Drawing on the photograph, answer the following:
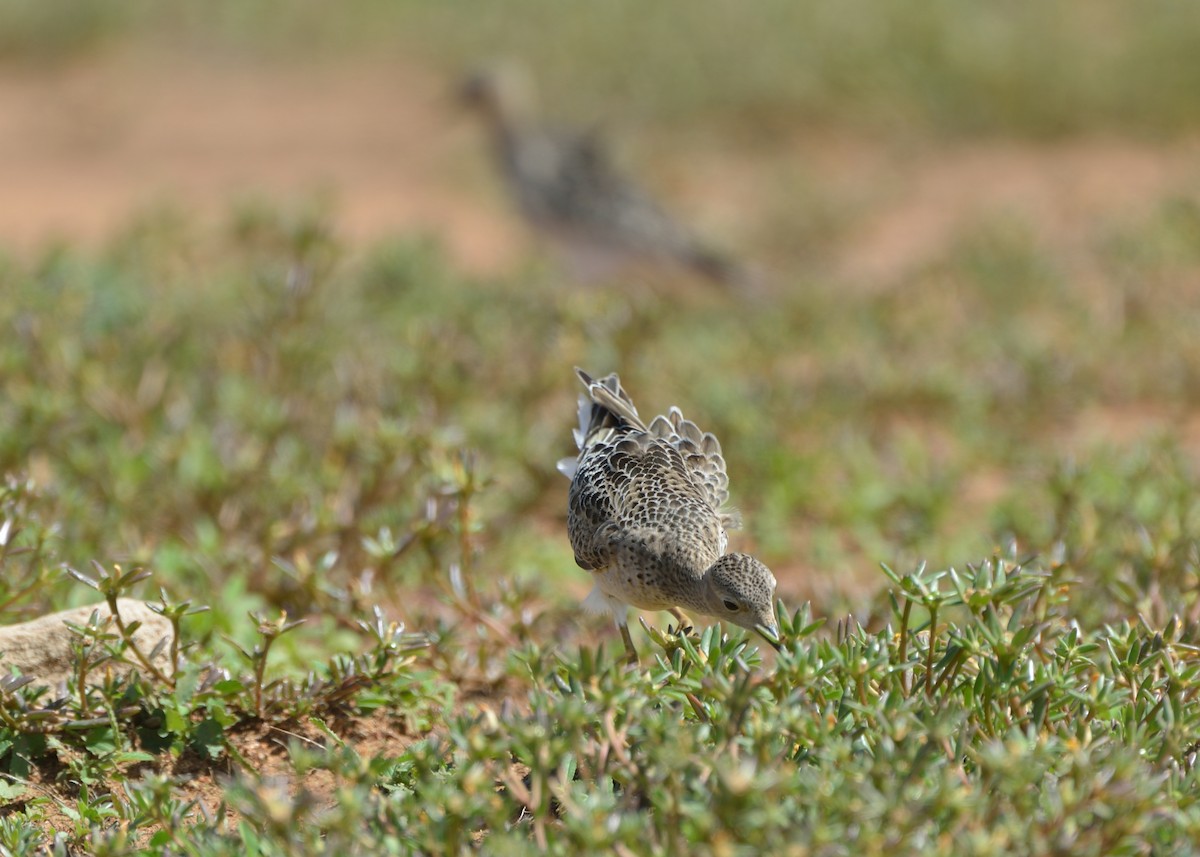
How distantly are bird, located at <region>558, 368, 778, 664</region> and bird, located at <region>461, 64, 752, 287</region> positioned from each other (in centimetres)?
440

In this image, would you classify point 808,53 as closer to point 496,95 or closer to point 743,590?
point 496,95

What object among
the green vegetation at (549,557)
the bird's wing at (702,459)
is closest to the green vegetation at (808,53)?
the green vegetation at (549,557)

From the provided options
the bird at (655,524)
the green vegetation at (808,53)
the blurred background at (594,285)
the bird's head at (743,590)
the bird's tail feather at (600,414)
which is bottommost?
the bird's head at (743,590)

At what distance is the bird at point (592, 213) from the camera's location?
7953 mm

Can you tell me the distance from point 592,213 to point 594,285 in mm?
498

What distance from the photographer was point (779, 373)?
6.45 metres

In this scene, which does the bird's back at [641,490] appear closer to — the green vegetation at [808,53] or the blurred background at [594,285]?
the blurred background at [594,285]

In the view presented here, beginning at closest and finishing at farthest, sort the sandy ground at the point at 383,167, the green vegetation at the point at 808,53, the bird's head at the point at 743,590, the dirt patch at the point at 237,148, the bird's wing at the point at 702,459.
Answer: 1. the bird's head at the point at 743,590
2. the bird's wing at the point at 702,459
3. the sandy ground at the point at 383,167
4. the dirt patch at the point at 237,148
5. the green vegetation at the point at 808,53

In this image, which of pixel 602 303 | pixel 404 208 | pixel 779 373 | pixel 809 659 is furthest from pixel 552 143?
pixel 809 659

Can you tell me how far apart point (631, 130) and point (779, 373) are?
5.77 metres

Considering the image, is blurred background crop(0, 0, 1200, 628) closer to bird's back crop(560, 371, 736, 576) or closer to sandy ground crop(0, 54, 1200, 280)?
sandy ground crop(0, 54, 1200, 280)

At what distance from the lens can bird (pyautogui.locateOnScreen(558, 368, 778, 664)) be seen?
2.82 m

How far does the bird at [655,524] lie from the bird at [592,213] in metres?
4.40

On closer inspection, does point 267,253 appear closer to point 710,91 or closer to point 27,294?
point 27,294
